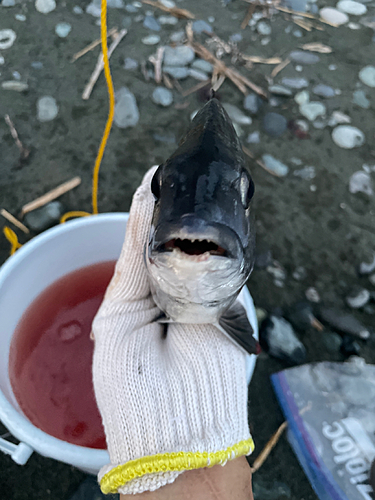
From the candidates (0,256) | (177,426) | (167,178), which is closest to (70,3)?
(0,256)

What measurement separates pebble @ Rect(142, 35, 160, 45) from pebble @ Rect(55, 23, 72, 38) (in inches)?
18.2

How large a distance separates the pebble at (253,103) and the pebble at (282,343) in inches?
49.0

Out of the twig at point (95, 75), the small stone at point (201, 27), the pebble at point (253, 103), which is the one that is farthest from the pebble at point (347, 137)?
the twig at point (95, 75)

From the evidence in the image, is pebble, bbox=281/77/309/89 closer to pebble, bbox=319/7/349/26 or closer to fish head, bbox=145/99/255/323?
pebble, bbox=319/7/349/26

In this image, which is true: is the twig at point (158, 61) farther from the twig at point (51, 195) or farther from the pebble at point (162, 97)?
the twig at point (51, 195)

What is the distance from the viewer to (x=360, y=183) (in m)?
1.97

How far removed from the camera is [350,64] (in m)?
2.38

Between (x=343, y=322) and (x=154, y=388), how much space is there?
100cm

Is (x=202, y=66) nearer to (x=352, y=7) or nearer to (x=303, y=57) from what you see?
(x=303, y=57)

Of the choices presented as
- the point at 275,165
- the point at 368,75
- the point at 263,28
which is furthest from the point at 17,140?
the point at 368,75

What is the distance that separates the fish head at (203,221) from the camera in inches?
25.0

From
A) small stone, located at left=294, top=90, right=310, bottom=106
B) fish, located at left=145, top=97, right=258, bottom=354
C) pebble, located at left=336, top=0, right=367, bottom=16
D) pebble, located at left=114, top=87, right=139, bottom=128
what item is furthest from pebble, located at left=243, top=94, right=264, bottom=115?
fish, located at left=145, top=97, right=258, bottom=354

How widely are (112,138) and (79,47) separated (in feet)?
2.39

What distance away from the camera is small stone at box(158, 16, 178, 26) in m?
2.36
